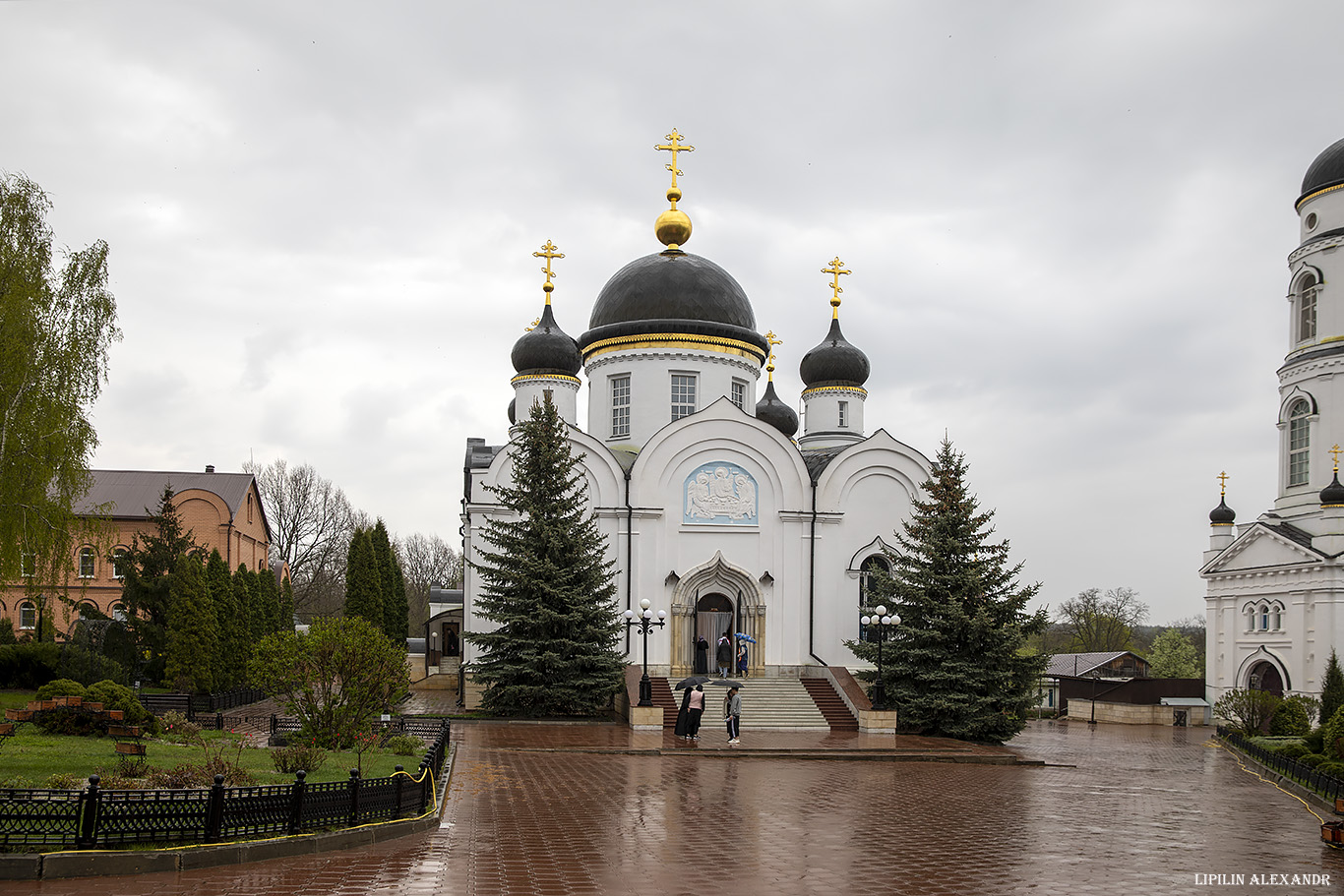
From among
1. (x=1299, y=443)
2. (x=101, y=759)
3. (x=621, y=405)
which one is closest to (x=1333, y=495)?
(x=1299, y=443)

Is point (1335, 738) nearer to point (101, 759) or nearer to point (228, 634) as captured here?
point (101, 759)

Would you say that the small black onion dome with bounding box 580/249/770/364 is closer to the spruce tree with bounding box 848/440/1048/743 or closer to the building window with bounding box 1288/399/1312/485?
the spruce tree with bounding box 848/440/1048/743

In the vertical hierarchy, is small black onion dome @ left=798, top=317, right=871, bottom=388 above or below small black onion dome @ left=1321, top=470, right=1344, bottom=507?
above

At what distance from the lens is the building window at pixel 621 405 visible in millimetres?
29531

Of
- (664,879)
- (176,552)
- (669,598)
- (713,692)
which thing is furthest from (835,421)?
(664,879)

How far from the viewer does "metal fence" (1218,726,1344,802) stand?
13.8 metres

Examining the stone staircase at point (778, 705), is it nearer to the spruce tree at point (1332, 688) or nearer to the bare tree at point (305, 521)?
the spruce tree at point (1332, 688)

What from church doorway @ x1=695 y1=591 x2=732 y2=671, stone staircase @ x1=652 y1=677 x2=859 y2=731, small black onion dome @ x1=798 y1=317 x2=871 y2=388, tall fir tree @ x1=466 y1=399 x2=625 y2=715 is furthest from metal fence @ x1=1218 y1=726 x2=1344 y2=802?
small black onion dome @ x1=798 y1=317 x2=871 y2=388

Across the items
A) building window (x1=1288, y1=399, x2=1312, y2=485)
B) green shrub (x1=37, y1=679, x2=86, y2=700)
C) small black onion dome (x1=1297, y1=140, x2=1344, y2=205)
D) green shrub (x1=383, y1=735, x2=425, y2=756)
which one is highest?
small black onion dome (x1=1297, y1=140, x2=1344, y2=205)

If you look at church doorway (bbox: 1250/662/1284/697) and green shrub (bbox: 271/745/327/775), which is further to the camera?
church doorway (bbox: 1250/662/1284/697)

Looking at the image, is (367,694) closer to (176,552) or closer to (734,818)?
(734,818)

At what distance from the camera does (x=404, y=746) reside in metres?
14.2

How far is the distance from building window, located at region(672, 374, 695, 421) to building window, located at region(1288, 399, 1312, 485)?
749 inches

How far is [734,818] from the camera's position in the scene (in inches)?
443
